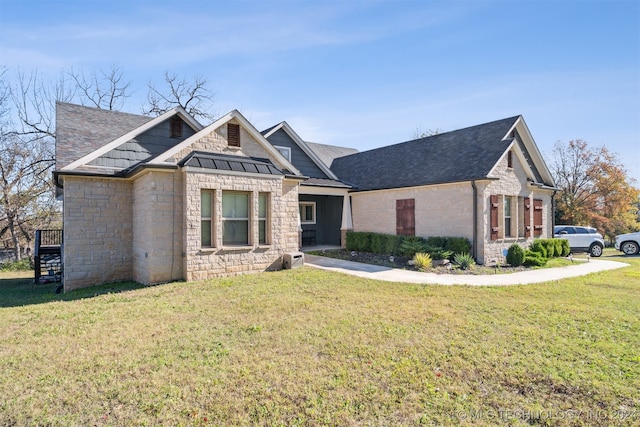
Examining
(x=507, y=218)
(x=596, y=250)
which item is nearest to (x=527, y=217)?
(x=507, y=218)

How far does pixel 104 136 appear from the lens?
11.6 meters

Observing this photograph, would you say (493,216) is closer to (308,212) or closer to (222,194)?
(308,212)

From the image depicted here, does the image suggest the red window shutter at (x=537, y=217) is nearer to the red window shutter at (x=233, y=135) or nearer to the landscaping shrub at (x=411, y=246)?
the landscaping shrub at (x=411, y=246)

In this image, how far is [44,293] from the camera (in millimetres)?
9727

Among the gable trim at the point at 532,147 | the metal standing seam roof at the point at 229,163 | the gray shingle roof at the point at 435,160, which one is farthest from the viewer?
the gable trim at the point at 532,147

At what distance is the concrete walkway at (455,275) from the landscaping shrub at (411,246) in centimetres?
204

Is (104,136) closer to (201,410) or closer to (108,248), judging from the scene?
(108,248)

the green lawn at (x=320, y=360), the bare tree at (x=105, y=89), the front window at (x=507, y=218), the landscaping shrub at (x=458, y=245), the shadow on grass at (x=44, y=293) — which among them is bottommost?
the shadow on grass at (x=44, y=293)

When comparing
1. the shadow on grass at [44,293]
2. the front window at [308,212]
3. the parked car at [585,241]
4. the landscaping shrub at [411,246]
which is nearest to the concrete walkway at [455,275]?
the landscaping shrub at [411,246]

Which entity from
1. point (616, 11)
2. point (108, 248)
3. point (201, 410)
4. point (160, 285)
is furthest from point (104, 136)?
point (616, 11)

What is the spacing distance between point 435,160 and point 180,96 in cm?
2259

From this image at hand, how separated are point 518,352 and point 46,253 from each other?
52.9 ft

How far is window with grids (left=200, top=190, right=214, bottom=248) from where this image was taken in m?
9.73

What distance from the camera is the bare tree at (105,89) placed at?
80.6 feet
